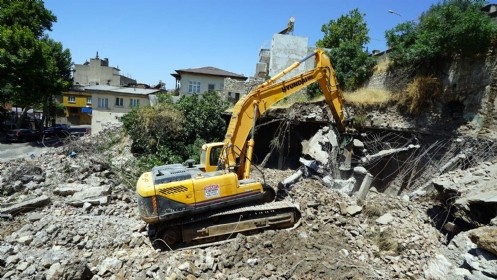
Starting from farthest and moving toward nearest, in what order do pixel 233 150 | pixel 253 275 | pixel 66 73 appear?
pixel 66 73, pixel 233 150, pixel 253 275

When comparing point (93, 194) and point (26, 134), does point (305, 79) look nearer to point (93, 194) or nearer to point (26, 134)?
point (93, 194)

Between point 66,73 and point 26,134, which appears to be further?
point 66,73

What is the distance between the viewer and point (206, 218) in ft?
22.0

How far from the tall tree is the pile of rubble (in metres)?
16.6

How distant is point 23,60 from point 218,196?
2176 cm

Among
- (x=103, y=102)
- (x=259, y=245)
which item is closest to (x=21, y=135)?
(x=103, y=102)

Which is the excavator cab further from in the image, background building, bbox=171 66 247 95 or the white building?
background building, bbox=171 66 247 95

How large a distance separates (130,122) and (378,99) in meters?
11.5

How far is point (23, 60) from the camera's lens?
70.8 feet

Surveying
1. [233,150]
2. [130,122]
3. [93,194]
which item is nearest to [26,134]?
[130,122]

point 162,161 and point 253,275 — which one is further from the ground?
point 162,161

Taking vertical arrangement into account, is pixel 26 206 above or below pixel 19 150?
below

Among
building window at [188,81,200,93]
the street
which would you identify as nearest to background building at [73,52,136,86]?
building window at [188,81,200,93]

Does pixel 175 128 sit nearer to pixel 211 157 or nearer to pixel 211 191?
pixel 211 157
